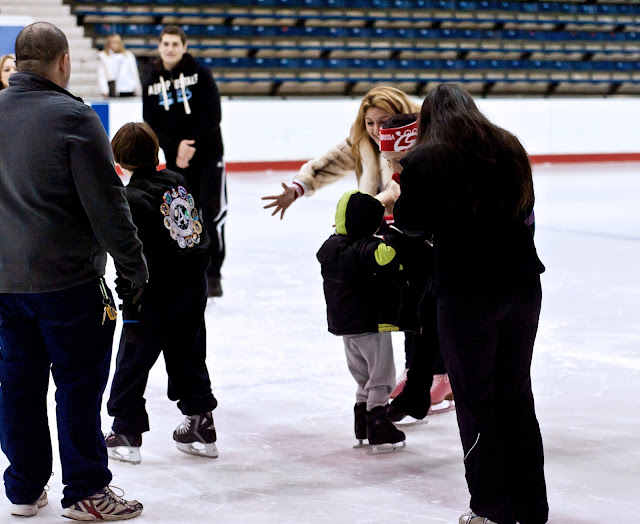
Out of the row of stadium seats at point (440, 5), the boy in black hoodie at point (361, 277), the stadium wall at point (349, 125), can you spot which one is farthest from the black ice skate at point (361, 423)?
the row of stadium seats at point (440, 5)

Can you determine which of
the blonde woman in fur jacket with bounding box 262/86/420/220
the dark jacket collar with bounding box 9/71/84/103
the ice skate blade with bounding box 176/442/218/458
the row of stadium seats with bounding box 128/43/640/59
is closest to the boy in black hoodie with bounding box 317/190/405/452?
the blonde woman in fur jacket with bounding box 262/86/420/220

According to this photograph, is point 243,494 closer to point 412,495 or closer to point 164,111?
point 412,495

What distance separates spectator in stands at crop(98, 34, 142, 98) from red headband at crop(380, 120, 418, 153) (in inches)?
501

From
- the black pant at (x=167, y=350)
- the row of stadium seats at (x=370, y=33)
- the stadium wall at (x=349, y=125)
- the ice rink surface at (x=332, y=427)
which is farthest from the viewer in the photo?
the row of stadium seats at (x=370, y=33)

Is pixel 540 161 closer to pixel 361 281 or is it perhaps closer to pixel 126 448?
pixel 361 281

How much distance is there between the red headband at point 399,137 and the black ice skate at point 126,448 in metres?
1.23

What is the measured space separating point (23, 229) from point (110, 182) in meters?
0.25

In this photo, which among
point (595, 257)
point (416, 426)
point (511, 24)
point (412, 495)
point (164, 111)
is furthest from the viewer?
point (511, 24)

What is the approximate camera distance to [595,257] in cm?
737

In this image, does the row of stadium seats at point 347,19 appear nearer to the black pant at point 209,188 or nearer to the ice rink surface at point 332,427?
the ice rink surface at point 332,427

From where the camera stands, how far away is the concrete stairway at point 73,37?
16625 mm

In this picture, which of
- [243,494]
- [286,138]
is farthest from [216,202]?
[286,138]

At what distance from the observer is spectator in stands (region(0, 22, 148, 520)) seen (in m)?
2.50

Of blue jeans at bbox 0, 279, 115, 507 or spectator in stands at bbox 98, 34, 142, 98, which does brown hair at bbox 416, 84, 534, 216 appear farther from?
spectator in stands at bbox 98, 34, 142, 98
